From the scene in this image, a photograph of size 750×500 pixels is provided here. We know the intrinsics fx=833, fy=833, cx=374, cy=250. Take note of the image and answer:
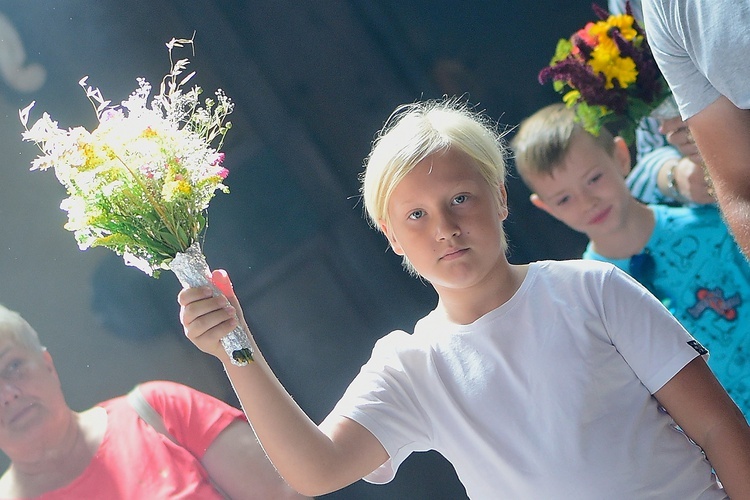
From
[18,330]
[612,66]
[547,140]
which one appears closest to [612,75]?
[612,66]

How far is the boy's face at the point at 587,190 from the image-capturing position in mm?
2457

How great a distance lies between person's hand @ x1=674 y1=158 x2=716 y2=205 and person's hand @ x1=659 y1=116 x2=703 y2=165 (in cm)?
3

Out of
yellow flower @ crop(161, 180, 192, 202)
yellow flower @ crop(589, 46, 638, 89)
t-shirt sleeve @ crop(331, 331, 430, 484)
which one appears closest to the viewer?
yellow flower @ crop(161, 180, 192, 202)

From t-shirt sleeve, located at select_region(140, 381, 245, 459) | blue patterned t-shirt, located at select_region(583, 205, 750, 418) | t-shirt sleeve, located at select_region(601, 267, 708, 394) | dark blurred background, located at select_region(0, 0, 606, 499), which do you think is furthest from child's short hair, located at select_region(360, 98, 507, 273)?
blue patterned t-shirt, located at select_region(583, 205, 750, 418)

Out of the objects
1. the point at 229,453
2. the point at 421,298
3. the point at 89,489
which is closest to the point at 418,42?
the point at 421,298

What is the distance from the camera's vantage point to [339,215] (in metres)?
2.34

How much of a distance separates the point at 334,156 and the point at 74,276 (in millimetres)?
790

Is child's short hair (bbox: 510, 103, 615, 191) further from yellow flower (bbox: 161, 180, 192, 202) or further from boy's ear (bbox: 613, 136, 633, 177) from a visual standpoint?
yellow flower (bbox: 161, 180, 192, 202)

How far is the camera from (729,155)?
1567 millimetres

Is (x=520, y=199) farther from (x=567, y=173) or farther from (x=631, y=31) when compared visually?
(x=631, y=31)

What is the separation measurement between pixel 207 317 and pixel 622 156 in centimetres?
155

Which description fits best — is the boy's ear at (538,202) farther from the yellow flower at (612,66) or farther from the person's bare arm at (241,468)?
the person's bare arm at (241,468)

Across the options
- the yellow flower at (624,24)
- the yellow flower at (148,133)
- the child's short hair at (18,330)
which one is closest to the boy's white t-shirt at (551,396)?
the yellow flower at (148,133)

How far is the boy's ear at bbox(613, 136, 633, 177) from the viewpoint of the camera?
8.40 feet
